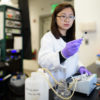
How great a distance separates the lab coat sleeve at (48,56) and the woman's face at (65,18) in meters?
0.16

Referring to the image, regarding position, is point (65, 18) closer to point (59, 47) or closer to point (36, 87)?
point (59, 47)

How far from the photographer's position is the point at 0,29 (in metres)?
2.52

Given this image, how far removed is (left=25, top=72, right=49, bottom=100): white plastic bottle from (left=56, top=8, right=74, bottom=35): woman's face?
22.2 inches

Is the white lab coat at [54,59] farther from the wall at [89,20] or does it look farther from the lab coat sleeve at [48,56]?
the wall at [89,20]

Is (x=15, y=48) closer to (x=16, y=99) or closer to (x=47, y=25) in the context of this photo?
(x=16, y=99)

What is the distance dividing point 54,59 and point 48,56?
0.05 m

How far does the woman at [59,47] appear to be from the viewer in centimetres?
84

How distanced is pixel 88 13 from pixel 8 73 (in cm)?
198

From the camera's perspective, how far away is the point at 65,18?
0.97 metres

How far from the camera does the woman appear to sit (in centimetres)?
84

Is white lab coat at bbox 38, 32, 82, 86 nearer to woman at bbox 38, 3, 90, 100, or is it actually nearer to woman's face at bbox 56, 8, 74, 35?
woman at bbox 38, 3, 90, 100

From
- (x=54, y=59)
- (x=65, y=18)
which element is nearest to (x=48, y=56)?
(x=54, y=59)

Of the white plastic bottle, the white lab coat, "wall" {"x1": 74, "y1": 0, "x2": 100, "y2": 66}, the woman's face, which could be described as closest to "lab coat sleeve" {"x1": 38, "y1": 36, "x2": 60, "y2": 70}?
the white lab coat

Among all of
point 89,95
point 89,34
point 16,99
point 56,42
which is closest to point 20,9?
point 89,34
